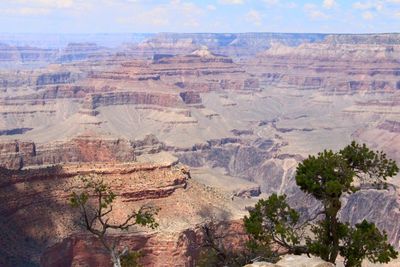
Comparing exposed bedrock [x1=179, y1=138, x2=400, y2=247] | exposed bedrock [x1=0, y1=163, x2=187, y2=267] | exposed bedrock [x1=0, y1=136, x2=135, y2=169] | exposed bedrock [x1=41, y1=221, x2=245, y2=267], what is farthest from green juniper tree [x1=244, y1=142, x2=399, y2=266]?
exposed bedrock [x1=179, y1=138, x2=400, y2=247]

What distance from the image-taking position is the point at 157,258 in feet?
176

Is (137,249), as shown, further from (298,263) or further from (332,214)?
(298,263)

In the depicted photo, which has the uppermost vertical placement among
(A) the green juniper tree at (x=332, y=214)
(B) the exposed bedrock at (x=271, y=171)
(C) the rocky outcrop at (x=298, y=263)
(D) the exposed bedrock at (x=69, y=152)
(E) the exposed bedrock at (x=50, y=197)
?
(A) the green juniper tree at (x=332, y=214)

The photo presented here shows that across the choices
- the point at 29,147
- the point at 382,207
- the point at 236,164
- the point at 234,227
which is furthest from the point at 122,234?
the point at 236,164

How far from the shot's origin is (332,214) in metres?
28.7

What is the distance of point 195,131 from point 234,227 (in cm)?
13200

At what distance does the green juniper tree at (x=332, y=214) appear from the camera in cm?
2800

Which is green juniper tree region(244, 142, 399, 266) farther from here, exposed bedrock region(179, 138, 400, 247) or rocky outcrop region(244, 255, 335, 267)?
exposed bedrock region(179, 138, 400, 247)

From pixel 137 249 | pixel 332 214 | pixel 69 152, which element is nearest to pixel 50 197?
pixel 137 249

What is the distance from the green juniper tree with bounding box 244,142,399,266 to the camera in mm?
28000

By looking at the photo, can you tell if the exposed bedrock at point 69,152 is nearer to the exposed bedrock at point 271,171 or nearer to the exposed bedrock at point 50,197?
the exposed bedrock at point 50,197

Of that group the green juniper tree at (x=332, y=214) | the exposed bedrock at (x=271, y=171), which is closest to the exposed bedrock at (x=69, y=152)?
the exposed bedrock at (x=271, y=171)

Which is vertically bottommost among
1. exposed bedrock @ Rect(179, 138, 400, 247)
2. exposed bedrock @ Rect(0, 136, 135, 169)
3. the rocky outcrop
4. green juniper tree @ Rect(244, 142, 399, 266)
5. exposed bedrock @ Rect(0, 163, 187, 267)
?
exposed bedrock @ Rect(179, 138, 400, 247)

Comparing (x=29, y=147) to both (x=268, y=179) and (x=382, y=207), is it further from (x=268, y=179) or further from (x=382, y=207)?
(x=268, y=179)
